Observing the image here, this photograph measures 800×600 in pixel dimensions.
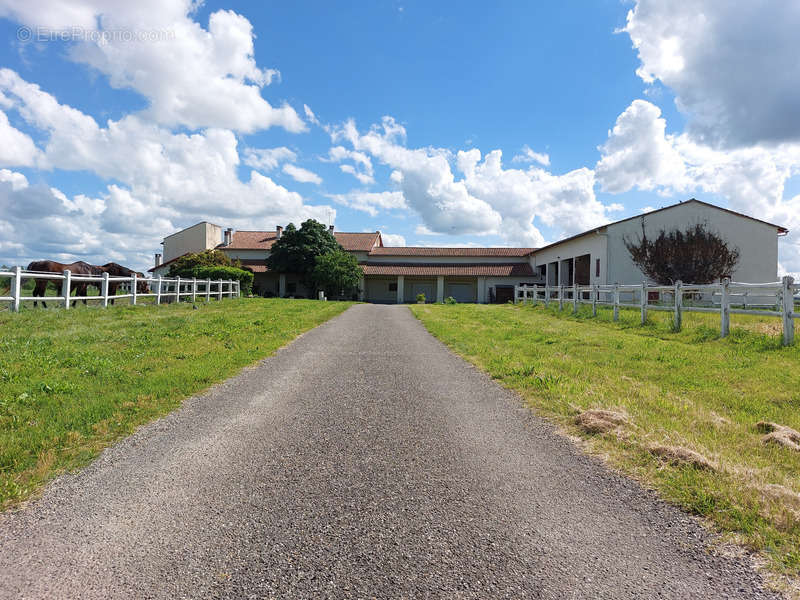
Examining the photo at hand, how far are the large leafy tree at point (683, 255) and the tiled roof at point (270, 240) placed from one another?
29629mm

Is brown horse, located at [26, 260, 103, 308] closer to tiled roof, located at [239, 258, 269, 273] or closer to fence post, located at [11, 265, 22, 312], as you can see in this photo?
fence post, located at [11, 265, 22, 312]

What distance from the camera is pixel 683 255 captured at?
31.6m

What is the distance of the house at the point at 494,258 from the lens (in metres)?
32.1

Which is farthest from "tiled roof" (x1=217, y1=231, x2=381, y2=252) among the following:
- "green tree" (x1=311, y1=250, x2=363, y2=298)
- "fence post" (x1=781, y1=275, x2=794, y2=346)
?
"fence post" (x1=781, y1=275, x2=794, y2=346)

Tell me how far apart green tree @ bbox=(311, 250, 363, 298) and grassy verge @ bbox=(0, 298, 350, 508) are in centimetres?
2988

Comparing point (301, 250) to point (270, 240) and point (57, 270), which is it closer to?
point (270, 240)

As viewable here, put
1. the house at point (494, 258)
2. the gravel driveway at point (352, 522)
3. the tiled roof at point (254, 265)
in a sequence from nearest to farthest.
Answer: the gravel driveway at point (352, 522), the house at point (494, 258), the tiled roof at point (254, 265)

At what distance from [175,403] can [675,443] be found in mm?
5231

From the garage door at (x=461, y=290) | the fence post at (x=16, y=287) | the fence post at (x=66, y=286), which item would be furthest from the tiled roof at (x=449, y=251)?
the fence post at (x=16, y=287)

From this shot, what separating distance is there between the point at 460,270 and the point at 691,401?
44.0 meters

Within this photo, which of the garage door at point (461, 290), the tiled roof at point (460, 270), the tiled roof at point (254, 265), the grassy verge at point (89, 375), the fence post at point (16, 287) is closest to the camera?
the grassy verge at point (89, 375)

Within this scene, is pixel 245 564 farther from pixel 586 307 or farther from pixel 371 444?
pixel 586 307

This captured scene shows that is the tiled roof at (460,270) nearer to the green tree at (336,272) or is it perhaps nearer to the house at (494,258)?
the house at (494,258)

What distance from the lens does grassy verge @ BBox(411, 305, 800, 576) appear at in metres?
3.14
